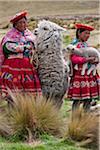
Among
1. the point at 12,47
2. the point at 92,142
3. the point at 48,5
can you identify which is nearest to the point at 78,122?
the point at 92,142

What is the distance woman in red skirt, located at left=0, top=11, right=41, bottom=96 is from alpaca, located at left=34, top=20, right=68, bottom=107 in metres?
0.09

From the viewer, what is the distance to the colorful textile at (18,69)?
318 inches

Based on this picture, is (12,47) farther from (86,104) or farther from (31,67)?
(86,104)

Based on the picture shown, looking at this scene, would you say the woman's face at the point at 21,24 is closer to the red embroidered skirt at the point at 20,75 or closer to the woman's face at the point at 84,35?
the red embroidered skirt at the point at 20,75

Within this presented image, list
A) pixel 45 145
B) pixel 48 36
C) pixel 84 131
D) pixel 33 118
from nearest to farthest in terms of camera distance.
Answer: pixel 45 145, pixel 84 131, pixel 33 118, pixel 48 36

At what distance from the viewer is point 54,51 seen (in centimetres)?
804

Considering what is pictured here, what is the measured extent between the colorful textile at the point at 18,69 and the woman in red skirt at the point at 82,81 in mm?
474

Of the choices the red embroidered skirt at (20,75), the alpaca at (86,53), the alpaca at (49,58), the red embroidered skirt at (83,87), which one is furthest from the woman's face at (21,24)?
the red embroidered skirt at (83,87)

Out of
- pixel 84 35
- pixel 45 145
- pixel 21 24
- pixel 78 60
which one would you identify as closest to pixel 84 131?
pixel 45 145

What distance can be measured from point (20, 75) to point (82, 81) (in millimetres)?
776

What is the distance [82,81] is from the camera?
8164 mm

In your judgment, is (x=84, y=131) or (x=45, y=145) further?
(x=84, y=131)

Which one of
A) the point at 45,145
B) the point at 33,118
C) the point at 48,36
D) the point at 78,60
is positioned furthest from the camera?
the point at 78,60

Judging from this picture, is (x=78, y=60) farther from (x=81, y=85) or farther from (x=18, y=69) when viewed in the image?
(x=18, y=69)
